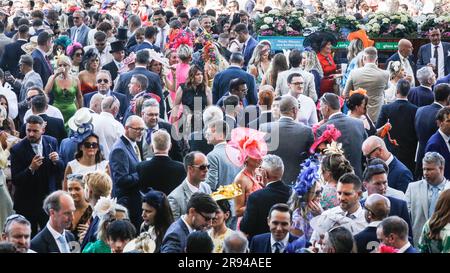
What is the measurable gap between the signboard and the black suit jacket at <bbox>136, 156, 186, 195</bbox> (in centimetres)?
955

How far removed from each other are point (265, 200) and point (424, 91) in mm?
5316

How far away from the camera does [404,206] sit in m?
10.0

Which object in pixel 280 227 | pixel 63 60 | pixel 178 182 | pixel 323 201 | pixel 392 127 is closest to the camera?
pixel 280 227

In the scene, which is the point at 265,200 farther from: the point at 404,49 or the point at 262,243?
the point at 404,49

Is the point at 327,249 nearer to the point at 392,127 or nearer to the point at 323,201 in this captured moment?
the point at 323,201

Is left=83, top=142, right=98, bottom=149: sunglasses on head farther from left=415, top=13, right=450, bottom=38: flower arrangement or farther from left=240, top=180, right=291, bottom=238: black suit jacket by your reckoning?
left=415, top=13, right=450, bottom=38: flower arrangement

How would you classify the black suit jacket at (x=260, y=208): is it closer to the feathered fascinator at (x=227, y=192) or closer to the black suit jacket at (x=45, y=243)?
A: the feathered fascinator at (x=227, y=192)

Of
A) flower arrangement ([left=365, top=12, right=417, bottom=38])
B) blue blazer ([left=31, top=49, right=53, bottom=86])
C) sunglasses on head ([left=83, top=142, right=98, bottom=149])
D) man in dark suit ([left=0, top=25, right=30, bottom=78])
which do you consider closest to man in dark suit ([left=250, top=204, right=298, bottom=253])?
sunglasses on head ([left=83, top=142, right=98, bottom=149])

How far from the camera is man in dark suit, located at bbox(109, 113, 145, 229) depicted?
11297 millimetres

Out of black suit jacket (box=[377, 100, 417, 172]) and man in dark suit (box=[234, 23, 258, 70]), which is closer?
black suit jacket (box=[377, 100, 417, 172])

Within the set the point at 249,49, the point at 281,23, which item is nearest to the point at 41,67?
the point at 249,49

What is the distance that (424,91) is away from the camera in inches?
588
